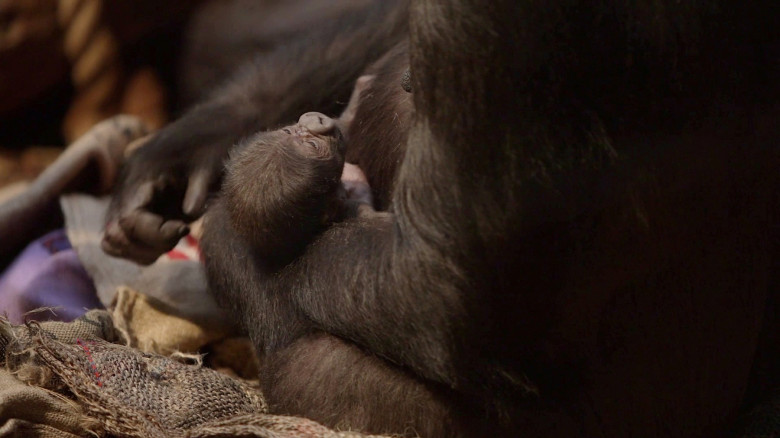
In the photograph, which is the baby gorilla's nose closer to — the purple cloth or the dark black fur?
the dark black fur

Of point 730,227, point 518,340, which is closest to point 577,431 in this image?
point 518,340

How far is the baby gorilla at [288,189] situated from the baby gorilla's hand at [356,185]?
0.04m

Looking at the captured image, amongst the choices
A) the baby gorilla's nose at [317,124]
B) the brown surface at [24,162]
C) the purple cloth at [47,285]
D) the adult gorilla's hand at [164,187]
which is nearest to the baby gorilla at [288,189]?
the baby gorilla's nose at [317,124]

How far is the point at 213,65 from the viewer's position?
2.04 m

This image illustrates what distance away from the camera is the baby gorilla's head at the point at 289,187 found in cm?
89

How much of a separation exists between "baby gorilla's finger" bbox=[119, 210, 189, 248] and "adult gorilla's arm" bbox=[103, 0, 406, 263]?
0.03m

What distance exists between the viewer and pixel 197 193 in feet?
4.25

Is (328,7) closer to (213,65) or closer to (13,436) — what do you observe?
(213,65)

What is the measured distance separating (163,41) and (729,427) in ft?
5.07

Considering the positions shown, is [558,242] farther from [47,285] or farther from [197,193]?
[47,285]

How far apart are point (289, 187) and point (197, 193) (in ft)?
1.43

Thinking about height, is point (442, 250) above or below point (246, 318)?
above

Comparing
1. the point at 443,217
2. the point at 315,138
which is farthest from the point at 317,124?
the point at 443,217

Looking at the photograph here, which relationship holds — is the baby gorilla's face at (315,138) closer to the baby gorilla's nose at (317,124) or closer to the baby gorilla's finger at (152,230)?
the baby gorilla's nose at (317,124)
